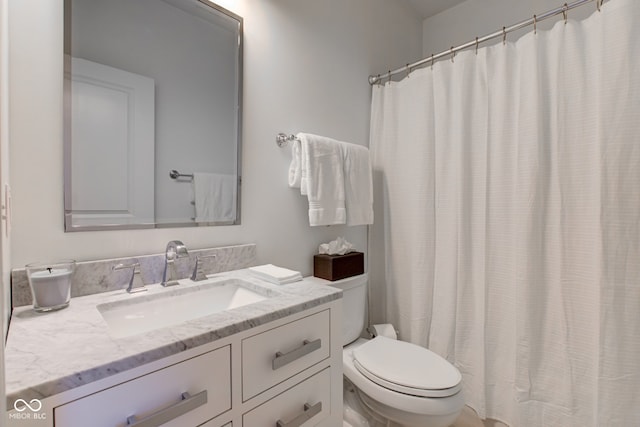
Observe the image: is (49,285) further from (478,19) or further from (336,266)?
(478,19)

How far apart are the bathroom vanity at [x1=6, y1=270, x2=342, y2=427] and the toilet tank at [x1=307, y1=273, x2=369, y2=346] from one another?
52 cm

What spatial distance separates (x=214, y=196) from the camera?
1256 millimetres

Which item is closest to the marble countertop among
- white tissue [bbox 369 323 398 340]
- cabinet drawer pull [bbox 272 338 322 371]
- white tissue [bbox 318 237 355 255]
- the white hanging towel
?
cabinet drawer pull [bbox 272 338 322 371]

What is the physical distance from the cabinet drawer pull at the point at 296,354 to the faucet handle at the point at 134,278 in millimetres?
510

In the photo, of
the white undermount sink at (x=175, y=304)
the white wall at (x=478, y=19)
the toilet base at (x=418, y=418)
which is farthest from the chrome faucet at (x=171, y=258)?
the white wall at (x=478, y=19)

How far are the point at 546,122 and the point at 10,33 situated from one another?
1940 millimetres

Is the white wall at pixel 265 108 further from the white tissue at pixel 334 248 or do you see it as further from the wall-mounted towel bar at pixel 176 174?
the wall-mounted towel bar at pixel 176 174

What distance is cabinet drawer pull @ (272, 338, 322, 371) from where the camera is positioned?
2.62 feet

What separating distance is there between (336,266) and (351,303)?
8.5 inches

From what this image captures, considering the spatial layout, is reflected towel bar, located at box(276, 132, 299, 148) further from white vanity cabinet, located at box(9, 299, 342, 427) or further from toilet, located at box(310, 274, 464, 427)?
white vanity cabinet, located at box(9, 299, 342, 427)

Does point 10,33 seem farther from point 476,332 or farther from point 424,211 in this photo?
point 476,332

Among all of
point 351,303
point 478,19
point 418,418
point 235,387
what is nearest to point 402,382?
point 418,418

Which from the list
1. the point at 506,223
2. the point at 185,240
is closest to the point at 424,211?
the point at 506,223

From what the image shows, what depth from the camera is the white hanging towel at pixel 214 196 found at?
4.01 feet
